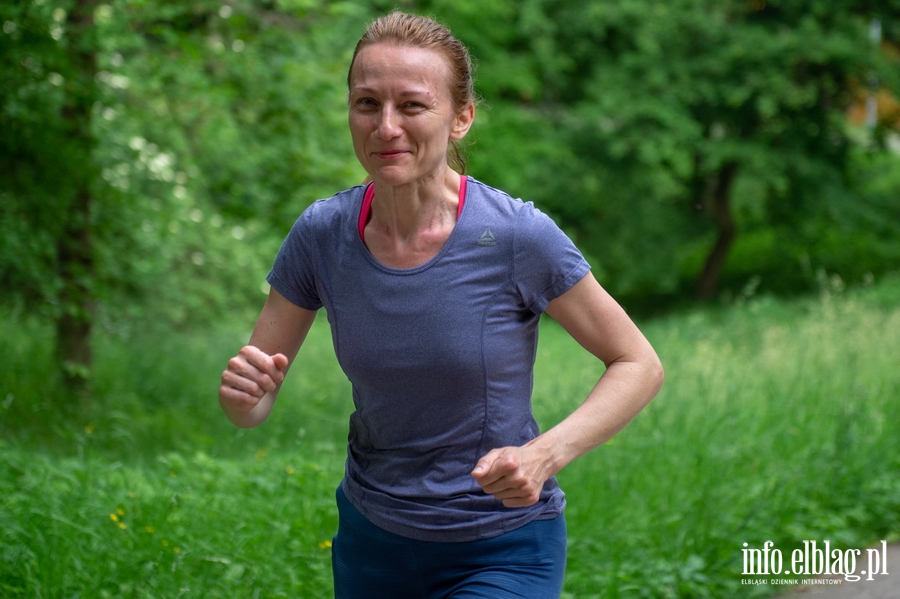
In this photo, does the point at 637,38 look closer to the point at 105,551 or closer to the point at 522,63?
the point at 522,63

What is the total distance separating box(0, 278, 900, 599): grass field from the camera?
3549mm

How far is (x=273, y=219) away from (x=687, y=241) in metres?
14.9

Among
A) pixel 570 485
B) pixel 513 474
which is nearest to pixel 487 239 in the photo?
pixel 513 474

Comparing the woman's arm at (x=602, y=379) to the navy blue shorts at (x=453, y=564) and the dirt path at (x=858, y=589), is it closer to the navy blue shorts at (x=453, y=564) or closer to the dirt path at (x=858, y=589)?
the navy blue shorts at (x=453, y=564)

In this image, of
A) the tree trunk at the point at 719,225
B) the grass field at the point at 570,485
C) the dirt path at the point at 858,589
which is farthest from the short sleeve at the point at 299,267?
the tree trunk at the point at 719,225

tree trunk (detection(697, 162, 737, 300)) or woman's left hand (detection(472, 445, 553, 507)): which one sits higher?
tree trunk (detection(697, 162, 737, 300))

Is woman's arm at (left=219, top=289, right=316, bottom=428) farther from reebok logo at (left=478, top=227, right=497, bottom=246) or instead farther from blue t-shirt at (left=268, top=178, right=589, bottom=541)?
reebok logo at (left=478, top=227, right=497, bottom=246)

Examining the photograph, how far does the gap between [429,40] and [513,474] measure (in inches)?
36.0

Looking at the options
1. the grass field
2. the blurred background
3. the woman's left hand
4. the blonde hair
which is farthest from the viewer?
the blurred background

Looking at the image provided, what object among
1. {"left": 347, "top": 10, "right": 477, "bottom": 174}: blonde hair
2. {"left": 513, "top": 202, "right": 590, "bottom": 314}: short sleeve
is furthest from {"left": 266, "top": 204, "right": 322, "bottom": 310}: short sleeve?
A: {"left": 513, "top": 202, "right": 590, "bottom": 314}: short sleeve

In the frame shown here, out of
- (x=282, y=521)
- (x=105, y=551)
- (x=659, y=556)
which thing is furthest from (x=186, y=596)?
(x=659, y=556)

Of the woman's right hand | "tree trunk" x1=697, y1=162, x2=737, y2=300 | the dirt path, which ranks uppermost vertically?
"tree trunk" x1=697, y1=162, x2=737, y2=300

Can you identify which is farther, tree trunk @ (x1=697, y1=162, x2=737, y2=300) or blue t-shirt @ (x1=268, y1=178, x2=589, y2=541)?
tree trunk @ (x1=697, y1=162, x2=737, y2=300)

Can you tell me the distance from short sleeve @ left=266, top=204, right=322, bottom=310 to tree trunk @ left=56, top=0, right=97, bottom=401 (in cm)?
445
